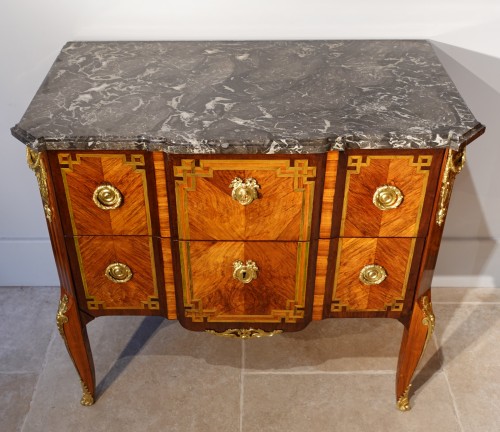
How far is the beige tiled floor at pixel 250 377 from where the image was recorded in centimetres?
204

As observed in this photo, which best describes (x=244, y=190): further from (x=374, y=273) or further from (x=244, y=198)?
Result: (x=374, y=273)

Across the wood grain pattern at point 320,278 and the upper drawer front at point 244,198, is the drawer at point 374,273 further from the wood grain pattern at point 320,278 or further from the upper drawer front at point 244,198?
the upper drawer front at point 244,198

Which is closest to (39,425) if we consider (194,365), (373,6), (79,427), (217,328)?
(79,427)

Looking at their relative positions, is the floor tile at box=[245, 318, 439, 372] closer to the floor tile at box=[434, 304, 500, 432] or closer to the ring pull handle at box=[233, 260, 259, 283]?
the floor tile at box=[434, 304, 500, 432]

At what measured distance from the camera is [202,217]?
5.39ft

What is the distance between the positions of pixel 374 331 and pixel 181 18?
125 cm

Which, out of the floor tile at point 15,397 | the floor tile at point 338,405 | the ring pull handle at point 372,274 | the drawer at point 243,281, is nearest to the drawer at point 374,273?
the ring pull handle at point 372,274

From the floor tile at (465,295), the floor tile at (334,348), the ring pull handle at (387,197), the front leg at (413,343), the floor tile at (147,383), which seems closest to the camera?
the ring pull handle at (387,197)

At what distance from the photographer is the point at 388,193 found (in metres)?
1.60

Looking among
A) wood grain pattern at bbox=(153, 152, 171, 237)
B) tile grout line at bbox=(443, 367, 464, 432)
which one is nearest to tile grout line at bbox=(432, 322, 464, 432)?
tile grout line at bbox=(443, 367, 464, 432)

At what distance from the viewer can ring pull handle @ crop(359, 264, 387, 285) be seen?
175cm

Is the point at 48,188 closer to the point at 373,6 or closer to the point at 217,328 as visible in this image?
the point at 217,328

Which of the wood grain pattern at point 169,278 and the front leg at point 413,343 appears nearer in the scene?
the wood grain pattern at point 169,278

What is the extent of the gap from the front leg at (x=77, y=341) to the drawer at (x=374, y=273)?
724mm
